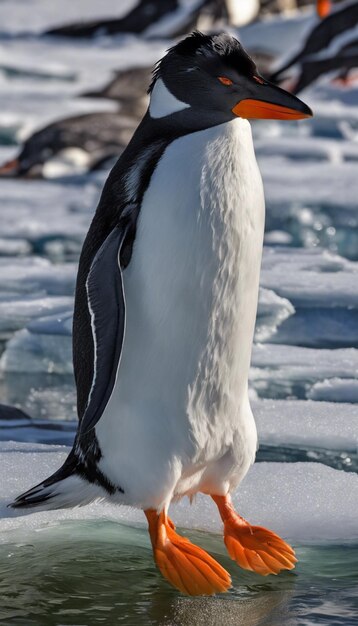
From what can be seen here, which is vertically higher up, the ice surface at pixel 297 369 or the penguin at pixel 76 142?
the penguin at pixel 76 142

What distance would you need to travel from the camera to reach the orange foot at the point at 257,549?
3094 mm

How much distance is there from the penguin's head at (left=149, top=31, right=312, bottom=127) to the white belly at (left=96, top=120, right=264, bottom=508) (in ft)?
0.17

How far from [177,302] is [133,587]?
650mm

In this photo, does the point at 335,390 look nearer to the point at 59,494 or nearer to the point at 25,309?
the point at 59,494

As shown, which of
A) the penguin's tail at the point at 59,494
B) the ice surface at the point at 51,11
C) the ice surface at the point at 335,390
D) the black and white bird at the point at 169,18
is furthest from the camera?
the ice surface at the point at 51,11

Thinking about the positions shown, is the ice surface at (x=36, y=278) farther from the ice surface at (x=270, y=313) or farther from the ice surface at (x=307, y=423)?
the ice surface at (x=307, y=423)

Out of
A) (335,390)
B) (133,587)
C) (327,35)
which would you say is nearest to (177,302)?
(133,587)

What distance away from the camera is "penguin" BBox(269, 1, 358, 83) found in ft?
44.0

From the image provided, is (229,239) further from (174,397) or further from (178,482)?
(178,482)

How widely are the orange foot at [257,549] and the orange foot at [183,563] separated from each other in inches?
3.9

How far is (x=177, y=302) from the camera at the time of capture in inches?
120

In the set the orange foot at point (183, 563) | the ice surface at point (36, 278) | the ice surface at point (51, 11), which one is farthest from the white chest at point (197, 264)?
the ice surface at point (51, 11)

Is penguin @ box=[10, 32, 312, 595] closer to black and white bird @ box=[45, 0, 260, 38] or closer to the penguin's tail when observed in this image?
the penguin's tail

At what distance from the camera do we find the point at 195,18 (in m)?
17.4
